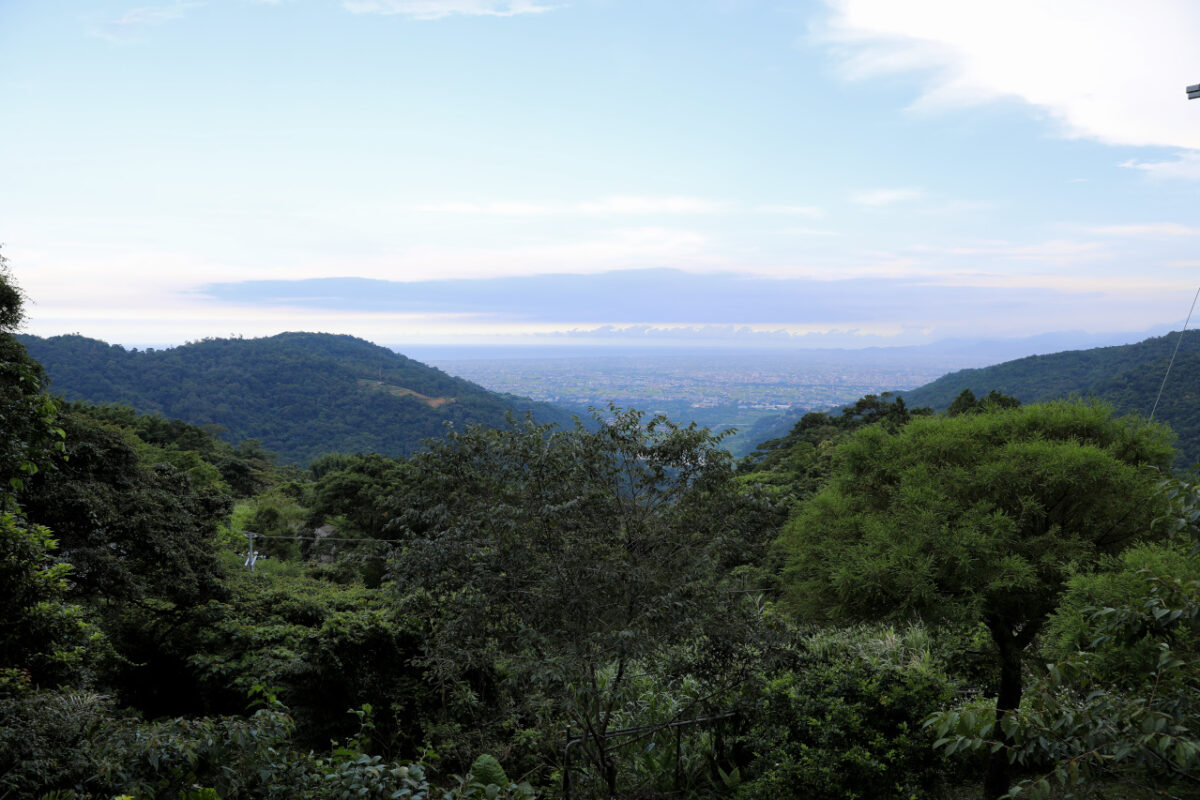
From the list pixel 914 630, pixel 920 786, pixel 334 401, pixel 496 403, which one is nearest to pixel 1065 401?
pixel 914 630

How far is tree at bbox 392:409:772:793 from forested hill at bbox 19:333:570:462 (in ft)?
194

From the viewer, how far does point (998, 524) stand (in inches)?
244

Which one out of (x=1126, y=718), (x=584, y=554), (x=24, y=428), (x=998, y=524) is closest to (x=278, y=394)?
(x=24, y=428)

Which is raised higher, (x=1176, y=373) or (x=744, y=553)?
(x=1176, y=373)

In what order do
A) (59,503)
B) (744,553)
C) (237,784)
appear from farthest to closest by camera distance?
(59,503)
(744,553)
(237,784)

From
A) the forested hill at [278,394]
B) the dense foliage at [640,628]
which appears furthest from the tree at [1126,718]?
the forested hill at [278,394]

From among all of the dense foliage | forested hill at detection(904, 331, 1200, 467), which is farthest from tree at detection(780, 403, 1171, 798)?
forested hill at detection(904, 331, 1200, 467)

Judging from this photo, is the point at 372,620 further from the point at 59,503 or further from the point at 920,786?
the point at 920,786

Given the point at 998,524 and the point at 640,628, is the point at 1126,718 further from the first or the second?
the point at 998,524

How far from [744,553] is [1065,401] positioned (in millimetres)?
4859

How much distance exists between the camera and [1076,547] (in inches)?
242

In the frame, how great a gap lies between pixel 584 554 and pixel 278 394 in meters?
90.0

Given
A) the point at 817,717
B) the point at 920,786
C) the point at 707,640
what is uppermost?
the point at 707,640

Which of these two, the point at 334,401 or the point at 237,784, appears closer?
the point at 237,784
